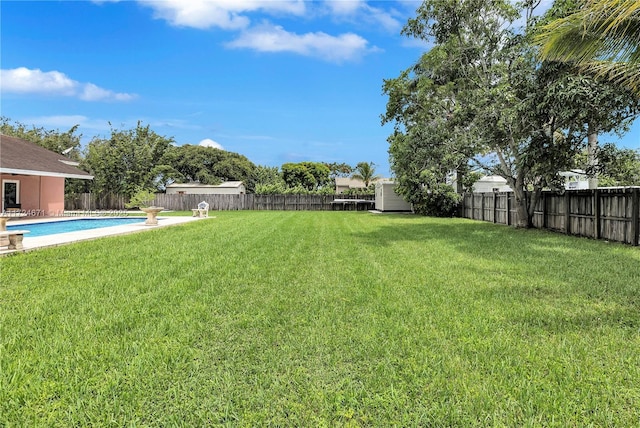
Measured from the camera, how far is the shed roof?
13.6 m

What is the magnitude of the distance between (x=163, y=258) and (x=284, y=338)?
4.55 meters

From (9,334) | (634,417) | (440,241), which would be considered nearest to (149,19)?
(440,241)

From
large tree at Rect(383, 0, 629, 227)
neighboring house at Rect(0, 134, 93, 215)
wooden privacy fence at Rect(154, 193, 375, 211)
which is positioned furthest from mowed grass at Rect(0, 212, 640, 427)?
wooden privacy fence at Rect(154, 193, 375, 211)

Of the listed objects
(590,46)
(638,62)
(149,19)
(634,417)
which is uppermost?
(149,19)

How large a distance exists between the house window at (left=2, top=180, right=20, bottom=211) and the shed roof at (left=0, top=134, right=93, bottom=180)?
129 centimetres

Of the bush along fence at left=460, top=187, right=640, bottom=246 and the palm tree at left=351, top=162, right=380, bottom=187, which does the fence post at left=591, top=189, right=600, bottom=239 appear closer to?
the bush along fence at left=460, top=187, right=640, bottom=246

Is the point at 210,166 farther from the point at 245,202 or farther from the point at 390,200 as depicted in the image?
the point at 390,200

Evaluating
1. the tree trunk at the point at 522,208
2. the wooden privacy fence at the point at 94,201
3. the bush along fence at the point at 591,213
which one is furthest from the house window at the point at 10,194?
the bush along fence at the point at 591,213

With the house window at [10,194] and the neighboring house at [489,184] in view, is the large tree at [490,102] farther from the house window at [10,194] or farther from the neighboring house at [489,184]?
the house window at [10,194]

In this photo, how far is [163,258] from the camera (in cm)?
699

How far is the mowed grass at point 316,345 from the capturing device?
7.14 feet

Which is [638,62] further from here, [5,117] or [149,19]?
[5,117]

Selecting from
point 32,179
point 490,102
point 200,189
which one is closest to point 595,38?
point 490,102

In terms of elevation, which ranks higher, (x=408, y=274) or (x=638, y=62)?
(x=638, y=62)
